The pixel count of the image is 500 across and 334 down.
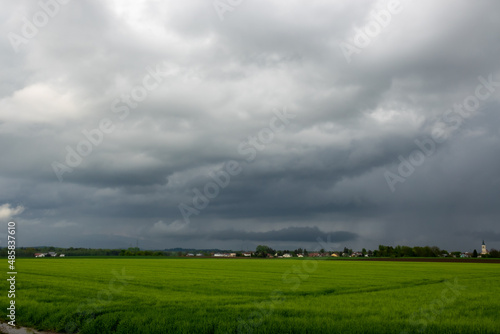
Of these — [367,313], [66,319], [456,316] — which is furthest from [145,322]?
[456,316]

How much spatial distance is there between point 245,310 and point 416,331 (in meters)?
8.22

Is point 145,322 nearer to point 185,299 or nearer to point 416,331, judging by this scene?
point 185,299

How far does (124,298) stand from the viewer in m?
23.3

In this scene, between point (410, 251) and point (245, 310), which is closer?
point (245, 310)

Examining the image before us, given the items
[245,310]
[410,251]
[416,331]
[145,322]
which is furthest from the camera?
[410,251]

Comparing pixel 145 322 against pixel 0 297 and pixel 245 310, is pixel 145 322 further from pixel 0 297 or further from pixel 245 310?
pixel 0 297

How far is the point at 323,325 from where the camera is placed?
15.8 metres

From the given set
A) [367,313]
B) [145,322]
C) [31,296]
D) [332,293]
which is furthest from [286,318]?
[31,296]

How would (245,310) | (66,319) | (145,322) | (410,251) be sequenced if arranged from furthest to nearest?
(410,251) < (245,310) < (66,319) < (145,322)

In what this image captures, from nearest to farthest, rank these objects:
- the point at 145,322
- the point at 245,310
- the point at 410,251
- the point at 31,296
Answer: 1. the point at 145,322
2. the point at 245,310
3. the point at 31,296
4. the point at 410,251

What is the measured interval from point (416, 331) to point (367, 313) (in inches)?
150

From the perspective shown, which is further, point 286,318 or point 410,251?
point 410,251

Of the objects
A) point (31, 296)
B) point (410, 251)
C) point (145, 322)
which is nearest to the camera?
point (145, 322)

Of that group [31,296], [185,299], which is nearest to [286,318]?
[185,299]
